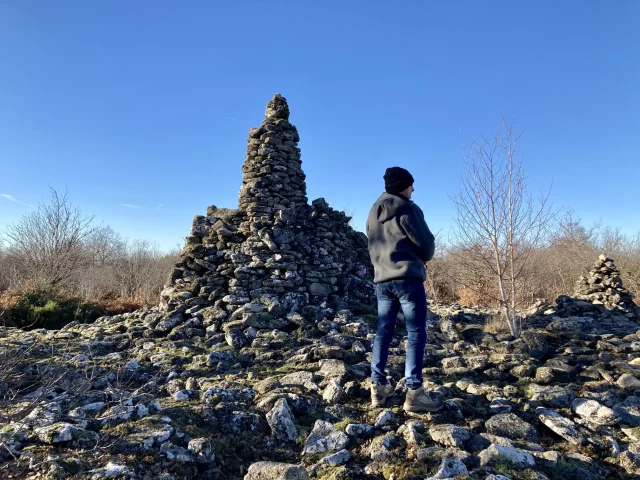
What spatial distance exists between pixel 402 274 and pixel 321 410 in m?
1.68

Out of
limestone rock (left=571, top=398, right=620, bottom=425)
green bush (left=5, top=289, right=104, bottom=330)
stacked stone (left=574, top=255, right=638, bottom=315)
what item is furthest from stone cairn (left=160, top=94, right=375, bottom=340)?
stacked stone (left=574, top=255, right=638, bottom=315)

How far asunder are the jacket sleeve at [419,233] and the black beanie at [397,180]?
0.88 ft

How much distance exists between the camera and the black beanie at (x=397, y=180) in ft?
13.0

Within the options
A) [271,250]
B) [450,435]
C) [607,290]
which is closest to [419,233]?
Result: [450,435]

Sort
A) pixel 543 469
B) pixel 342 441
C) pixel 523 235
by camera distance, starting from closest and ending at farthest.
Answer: pixel 543 469 < pixel 342 441 < pixel 523 235

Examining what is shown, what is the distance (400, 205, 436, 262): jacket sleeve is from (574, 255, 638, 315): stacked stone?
8403 mm

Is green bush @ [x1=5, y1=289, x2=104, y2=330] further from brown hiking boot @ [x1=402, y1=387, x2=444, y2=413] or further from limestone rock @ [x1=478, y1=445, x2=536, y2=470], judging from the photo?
limestone rock @ [x1=478, y1=445, x2=536, y2=470]

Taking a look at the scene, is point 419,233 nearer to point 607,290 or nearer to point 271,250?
point 271,250

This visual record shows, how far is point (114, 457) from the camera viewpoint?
3129 millimetres

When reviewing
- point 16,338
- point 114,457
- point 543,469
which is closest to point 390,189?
point 543,469

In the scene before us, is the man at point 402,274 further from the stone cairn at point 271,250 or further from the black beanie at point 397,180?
the stone cairn at point 271,250

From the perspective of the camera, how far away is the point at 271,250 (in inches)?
328

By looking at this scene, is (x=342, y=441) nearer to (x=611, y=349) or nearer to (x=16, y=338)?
(x=611, y=349)

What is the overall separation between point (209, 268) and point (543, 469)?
6768 millimetres
